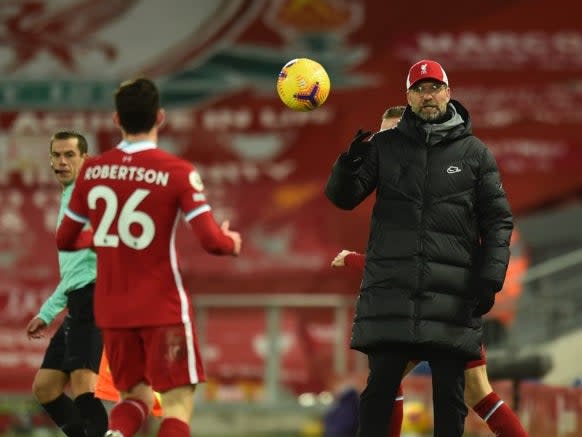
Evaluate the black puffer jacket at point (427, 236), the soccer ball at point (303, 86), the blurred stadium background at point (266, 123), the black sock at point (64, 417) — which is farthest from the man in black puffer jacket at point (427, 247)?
the blurred stadium background at point (266, 123)

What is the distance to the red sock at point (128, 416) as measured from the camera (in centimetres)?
707

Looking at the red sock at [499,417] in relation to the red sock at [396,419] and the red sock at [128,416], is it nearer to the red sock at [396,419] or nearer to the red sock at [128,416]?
the red sock at [396,419]

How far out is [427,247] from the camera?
7.58 m

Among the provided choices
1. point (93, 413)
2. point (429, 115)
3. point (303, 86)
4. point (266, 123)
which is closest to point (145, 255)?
point (429, 115)

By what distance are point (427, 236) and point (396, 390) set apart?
29.1 inches

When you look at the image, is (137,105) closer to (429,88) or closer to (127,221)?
(127,221)

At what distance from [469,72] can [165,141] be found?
159 inches

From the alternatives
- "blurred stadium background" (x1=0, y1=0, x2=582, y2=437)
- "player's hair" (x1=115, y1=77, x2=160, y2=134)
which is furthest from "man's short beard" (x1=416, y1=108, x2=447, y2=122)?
"blurred stadium background" (x1=0, y1=0, x2=582, y2=437)

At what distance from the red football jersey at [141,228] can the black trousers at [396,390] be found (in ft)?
3.45

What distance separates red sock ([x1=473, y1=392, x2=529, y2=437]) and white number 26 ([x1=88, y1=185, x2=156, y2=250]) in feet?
7.46

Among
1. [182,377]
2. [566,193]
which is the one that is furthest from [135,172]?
[566,193]

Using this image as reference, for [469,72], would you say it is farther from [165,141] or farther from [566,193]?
[165,141]

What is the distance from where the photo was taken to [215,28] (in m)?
21.1

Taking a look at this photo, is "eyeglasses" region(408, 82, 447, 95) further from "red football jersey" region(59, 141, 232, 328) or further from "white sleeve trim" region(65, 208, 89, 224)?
"white sleeve trim" region(65, 208, 89, 224)
